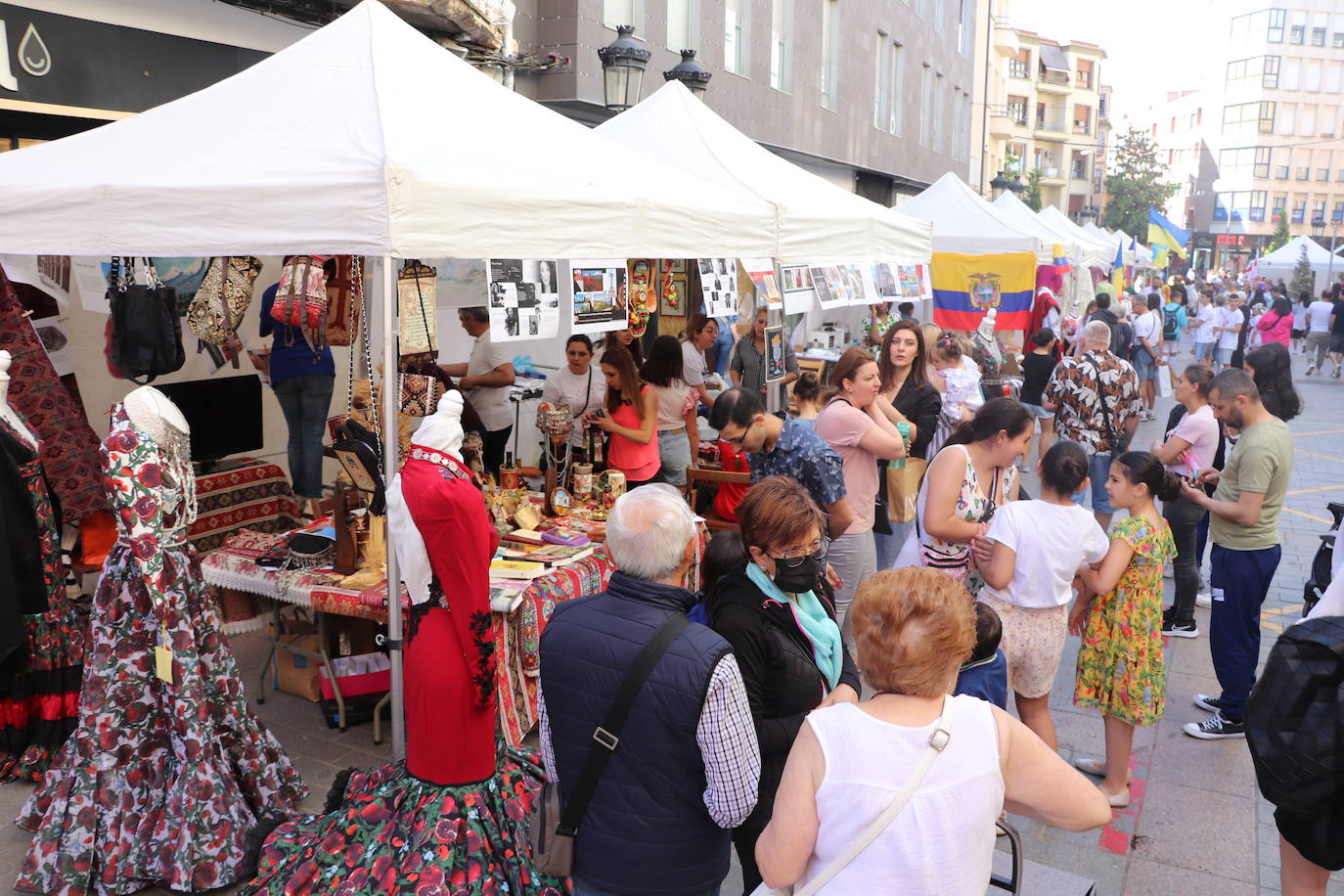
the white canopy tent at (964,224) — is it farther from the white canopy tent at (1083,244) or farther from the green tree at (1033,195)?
the green tree at (1033,195)

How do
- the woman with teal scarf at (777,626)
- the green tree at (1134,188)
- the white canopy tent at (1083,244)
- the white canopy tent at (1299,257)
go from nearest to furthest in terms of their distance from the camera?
1. the woman with teal scarf at (777,626)
2. the white canopy tent at (1083,244)
3. the white canopy tent at (1299,257)
4. the green tree at (1134,188)

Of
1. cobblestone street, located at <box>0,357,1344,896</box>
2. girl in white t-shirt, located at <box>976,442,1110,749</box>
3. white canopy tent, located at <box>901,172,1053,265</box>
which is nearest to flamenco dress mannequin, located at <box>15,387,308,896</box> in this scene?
cobblestone street, located at <box>0,357,1344,896</box>

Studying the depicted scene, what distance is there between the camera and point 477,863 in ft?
11.5

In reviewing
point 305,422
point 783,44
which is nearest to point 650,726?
point 305,422

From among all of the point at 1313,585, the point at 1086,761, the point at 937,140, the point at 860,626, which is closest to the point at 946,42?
the point at 937,140

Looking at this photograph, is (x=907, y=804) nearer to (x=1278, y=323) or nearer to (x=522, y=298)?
(x=522, y=298)

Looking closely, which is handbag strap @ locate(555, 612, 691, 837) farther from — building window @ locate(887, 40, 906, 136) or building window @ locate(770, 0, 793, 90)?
building window @ locate(887, 40, 906, 136)

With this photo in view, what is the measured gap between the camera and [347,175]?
364 cm

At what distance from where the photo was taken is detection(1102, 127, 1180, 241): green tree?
6072cm

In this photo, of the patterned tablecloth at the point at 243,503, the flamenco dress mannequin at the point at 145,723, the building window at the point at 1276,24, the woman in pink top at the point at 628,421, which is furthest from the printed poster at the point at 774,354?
the building window at the point at 1276,24

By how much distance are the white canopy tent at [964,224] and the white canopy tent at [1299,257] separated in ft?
83.5

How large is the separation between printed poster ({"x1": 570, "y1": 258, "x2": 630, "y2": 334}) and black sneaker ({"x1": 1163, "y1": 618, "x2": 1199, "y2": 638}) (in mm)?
4439

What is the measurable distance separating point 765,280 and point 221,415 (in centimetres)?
416

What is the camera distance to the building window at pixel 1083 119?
69438 mm
